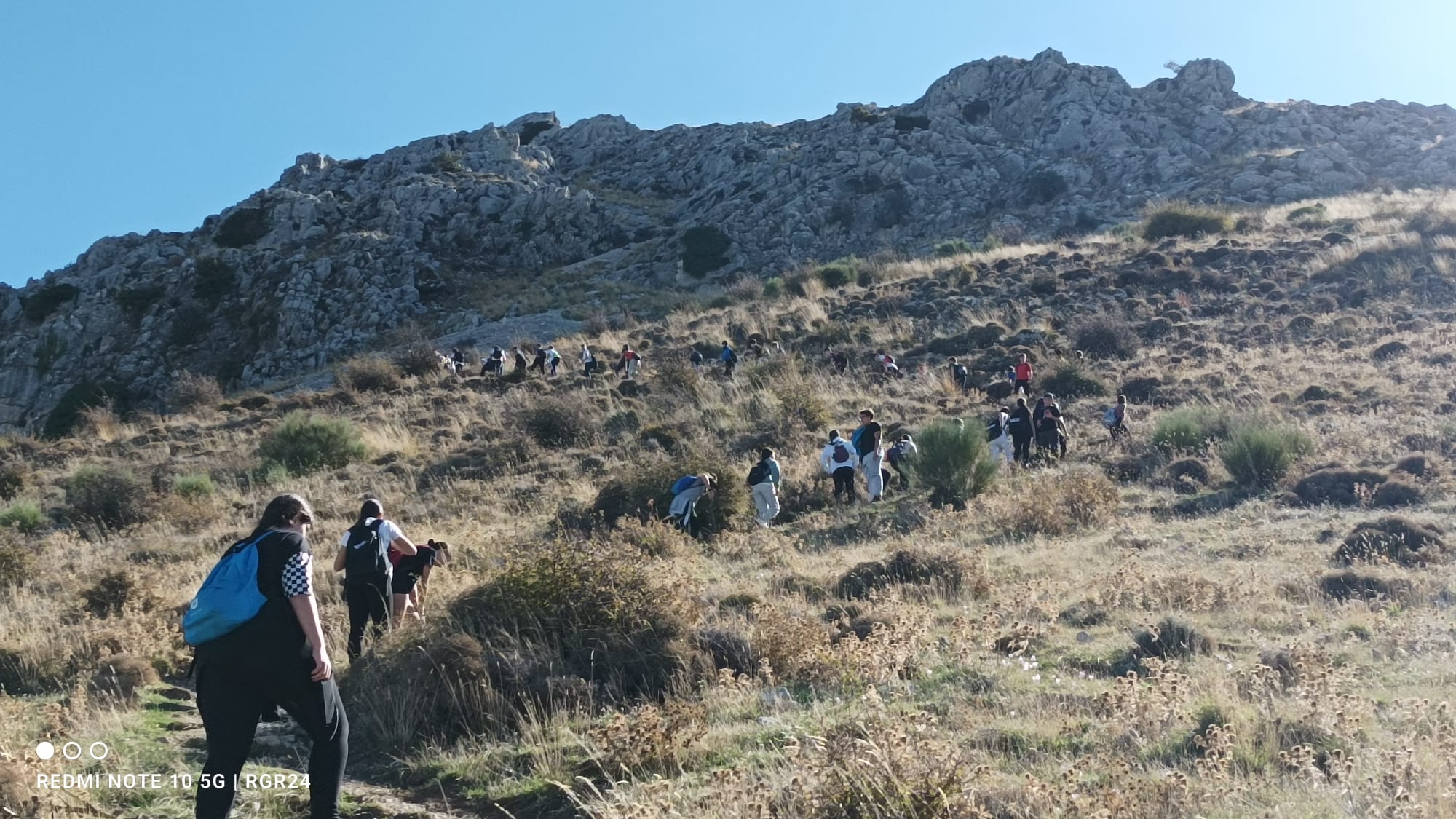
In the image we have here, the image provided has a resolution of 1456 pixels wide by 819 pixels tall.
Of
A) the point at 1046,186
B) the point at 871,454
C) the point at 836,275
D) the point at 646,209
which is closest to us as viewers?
the point at 871,454

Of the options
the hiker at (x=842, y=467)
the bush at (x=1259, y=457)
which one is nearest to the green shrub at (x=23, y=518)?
the hiker at (x=842, y=467)

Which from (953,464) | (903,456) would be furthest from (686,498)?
(903,456)

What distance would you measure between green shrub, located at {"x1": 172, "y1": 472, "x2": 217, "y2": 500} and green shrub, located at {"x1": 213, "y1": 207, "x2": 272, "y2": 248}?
3255 cm

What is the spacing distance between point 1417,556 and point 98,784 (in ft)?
31.4

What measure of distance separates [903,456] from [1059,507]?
3669mm

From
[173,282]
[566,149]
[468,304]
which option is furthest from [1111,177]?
[173,282]

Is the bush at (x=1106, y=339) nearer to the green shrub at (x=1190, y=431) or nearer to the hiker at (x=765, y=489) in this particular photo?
the green shrub at (x=1190, y=431)

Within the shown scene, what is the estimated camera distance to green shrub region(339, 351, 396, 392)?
28.2 metres

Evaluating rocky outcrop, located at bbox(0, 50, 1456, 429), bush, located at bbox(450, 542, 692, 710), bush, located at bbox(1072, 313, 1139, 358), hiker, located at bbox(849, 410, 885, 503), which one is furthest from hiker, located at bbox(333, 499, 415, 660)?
rocky outcrop, located at bbox(0, 50, 1456, 429)

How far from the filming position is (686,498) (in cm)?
1289

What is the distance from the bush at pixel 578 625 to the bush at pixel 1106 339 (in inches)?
798

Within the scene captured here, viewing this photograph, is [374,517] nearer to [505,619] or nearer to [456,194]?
[505,619]

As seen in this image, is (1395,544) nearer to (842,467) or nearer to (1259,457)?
(1259,457)

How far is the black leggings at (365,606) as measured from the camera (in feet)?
25.8
